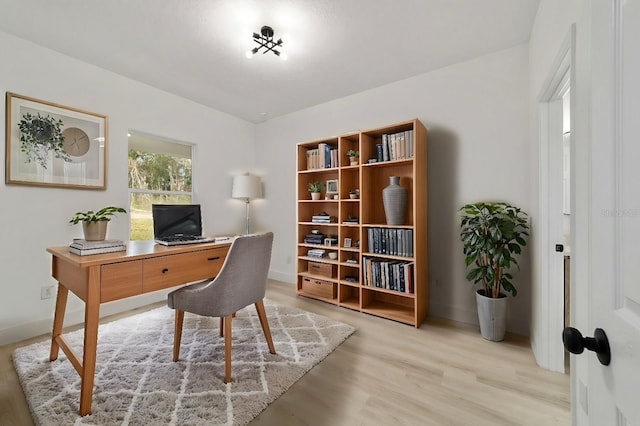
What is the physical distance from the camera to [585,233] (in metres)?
0.97

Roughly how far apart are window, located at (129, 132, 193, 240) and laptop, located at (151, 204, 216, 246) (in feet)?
4.16

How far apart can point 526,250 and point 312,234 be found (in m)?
2.17

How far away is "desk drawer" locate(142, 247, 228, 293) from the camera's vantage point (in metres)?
1.63

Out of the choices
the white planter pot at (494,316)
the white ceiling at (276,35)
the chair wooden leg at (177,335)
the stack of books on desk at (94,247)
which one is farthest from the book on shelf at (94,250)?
the white planter pot at (494,316)

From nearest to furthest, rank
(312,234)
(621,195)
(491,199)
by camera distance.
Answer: (621,195) → (491,199) → (312,234)

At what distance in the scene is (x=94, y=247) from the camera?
5.27 feet

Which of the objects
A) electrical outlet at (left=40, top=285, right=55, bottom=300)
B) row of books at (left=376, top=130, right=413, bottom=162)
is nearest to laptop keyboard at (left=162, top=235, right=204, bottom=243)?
electrical outlet at (left=40, top=285, right=55, bottom=300)

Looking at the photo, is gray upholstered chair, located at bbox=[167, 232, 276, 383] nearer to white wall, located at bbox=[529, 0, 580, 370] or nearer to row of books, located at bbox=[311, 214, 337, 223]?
row of books, located at bbox=[311, 214, 337, 223]

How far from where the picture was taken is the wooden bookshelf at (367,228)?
253cm

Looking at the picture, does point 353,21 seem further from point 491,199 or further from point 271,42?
point 491,199

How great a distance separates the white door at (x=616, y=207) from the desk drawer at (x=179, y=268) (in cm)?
195

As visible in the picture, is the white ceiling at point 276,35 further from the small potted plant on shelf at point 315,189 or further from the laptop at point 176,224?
the laptop at point 176,224

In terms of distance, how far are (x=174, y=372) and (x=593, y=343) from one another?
2113 mm

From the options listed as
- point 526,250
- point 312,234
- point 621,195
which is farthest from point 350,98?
point 621,195
